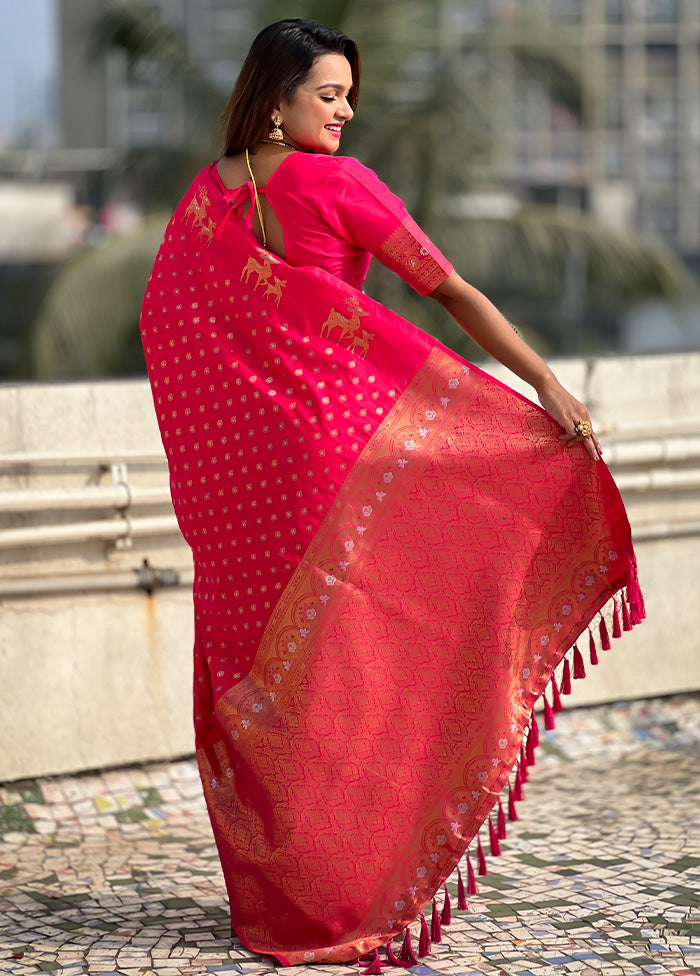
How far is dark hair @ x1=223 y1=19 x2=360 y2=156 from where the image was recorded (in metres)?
2.53

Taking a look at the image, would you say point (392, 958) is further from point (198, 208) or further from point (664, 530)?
point (664, 530)

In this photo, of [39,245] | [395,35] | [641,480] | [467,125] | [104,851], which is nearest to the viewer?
[104,851]

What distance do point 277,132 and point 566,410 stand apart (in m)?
0.74

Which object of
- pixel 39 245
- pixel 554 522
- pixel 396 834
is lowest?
pixel 396 834

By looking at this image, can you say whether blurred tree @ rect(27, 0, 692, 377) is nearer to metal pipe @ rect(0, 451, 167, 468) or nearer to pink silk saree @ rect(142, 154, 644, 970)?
metal pipe @ rect(0, 451, 167, 468)

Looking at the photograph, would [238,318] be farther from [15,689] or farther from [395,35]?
[395,35]

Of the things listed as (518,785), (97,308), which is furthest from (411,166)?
(518,785)

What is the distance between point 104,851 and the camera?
329cm

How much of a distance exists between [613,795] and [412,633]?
1.32m

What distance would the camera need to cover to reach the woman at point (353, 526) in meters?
2.52

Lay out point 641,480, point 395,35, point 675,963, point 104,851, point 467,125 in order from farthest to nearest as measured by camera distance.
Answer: point 467,125, point 395,35, point 641,480, point 104,851, point 675,963

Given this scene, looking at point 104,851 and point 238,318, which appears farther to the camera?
point 104,851

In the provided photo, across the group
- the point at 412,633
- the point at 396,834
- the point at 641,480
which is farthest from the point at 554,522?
the point at 641,480

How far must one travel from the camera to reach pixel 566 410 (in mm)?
2555
